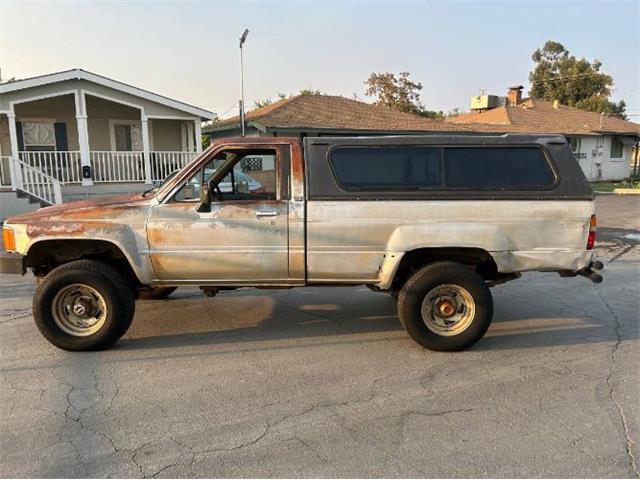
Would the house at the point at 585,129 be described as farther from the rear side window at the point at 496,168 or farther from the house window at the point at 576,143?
the rear side window at the point at 496,168

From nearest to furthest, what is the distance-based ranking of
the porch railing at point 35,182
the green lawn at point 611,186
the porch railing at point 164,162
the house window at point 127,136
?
1. the porch railing at point 35,182
2. the porch railing at point 164,162
3. the house window at point 127,136
4. the green lawn at point 611,186

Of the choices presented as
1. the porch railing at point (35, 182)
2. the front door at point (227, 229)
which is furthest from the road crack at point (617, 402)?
the porch railing at point (35, 182)

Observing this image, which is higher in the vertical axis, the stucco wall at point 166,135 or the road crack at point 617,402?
the stucco wall at point 166,135

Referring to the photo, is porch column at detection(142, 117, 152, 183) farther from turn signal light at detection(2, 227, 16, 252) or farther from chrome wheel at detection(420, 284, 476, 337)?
chrome wheel at detection(420, 284, 476, 337)

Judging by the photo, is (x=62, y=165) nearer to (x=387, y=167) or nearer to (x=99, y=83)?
(x=99, y=83)

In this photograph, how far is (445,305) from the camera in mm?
4504

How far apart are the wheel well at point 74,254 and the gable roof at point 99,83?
11290 millimetres

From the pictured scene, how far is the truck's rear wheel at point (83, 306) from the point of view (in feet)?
14.1

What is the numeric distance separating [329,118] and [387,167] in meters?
17.4

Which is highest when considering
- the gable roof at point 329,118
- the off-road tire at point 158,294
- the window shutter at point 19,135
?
the gable roof at point 329,118

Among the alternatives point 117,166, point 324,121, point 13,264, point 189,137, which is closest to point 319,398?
point 13,264

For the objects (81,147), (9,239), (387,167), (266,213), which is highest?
(81,147)

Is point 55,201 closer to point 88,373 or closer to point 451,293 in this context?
point 88,373

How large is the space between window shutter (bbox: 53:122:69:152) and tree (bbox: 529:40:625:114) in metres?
50.5
